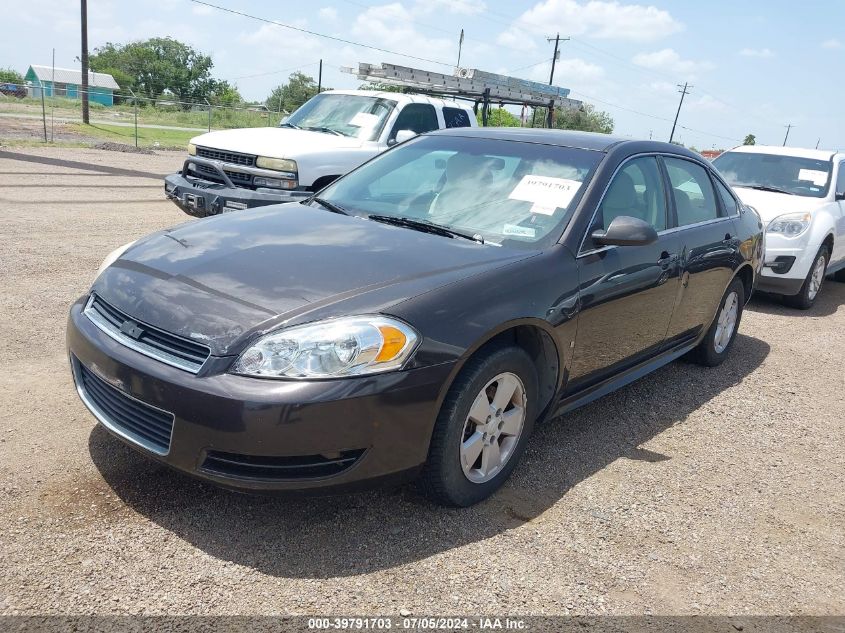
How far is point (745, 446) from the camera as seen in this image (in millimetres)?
4129

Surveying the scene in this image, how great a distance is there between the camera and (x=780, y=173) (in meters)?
8.52

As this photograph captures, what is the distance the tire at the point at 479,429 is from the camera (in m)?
2.83

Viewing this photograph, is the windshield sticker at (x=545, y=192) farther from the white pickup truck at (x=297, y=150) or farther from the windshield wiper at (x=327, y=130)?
the windshield wiper at (x=327, y=130)

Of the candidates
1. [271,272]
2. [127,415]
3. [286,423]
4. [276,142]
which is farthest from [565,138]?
[276,142]

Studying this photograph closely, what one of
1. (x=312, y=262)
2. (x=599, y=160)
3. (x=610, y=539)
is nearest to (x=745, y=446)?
(x=610, y=539)

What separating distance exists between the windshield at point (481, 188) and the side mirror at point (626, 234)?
0.22 meters

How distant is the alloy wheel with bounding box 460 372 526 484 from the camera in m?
3.00

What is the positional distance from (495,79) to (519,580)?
12.6 meters

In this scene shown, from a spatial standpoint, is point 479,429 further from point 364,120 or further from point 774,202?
point 364,120

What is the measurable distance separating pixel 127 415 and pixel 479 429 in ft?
4.69

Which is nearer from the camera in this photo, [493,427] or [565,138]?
[493,427]

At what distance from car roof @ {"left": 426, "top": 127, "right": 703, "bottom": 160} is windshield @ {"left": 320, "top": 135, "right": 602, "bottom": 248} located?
8cm

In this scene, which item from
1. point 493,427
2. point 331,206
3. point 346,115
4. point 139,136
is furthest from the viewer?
point 139,136

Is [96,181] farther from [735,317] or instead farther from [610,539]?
[610,539]
